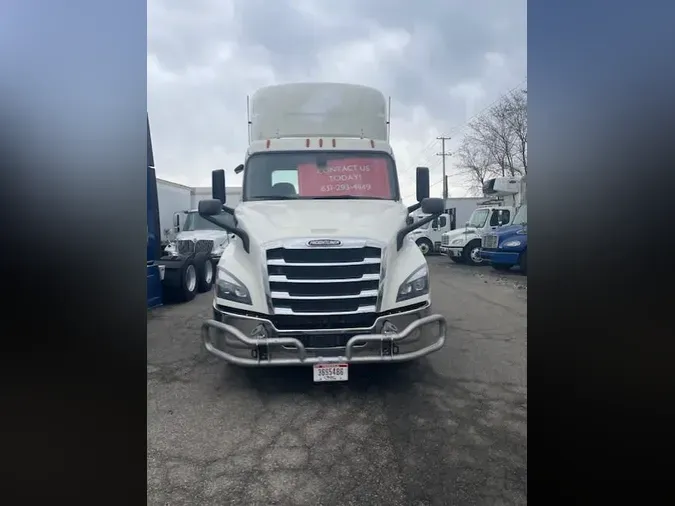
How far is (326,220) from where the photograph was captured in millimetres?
2551

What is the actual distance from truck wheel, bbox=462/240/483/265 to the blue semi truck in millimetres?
28

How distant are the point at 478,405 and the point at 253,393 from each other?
1.08m

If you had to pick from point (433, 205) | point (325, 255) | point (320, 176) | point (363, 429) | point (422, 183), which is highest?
point (320, 176)

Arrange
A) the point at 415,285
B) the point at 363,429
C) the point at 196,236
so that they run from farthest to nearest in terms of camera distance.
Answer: the point at 196,236, the point at 415,285, the point at 363,429

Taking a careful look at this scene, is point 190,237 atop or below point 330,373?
atop

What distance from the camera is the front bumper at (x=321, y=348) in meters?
2.04

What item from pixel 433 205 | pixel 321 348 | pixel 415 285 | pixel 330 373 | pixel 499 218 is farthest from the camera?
pixel 415 285

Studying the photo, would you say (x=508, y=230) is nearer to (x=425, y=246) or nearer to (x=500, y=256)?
(x=500, y=256)

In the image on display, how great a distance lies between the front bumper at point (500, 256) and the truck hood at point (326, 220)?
992mm

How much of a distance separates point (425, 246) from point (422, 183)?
0.55 meters

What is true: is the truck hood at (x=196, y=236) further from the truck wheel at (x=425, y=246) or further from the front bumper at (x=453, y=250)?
the front bumper at (x=453, y=250)

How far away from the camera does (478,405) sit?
1479 mm

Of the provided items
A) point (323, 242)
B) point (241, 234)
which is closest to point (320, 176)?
point (323, 242)
